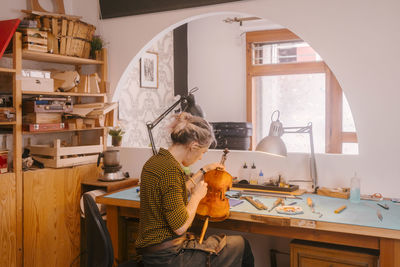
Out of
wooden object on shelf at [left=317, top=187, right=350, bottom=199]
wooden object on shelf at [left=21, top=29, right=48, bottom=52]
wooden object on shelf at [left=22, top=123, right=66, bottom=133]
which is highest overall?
wooden object on shelf at [left=21, top=29, right=48, bottom=52]

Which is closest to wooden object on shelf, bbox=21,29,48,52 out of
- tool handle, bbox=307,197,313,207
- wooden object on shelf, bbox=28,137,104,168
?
wooden object on shelf, bbox=28,137,104,168

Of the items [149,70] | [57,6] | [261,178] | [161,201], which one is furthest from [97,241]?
[149,70]

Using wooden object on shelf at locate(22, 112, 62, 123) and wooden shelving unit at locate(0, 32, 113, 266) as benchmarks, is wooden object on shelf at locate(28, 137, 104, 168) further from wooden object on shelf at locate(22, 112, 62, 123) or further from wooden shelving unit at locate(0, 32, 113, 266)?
wooden object on shelf at locate(22, 112, 62, 123)

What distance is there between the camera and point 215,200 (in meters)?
2.22

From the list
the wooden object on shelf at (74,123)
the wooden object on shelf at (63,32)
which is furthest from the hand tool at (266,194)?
the wooden object on shelf at (63,32)

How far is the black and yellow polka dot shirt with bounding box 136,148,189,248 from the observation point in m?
1.90

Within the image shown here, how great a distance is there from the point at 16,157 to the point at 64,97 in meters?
0.65

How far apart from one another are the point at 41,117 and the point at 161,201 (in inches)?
58.4

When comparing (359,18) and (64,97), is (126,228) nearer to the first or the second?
(64,97)

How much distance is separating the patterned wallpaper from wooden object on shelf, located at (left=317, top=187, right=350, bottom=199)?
1939 mm

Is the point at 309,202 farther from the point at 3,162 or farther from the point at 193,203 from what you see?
the point at 3,162

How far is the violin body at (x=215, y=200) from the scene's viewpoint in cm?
220

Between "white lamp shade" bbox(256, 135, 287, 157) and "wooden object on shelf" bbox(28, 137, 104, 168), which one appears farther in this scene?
"wooden object on shelf" bbox(28, 137, 104, 168)

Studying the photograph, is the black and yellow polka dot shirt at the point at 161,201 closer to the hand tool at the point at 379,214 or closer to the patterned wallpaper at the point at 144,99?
the hand tool at the point at 379,214
